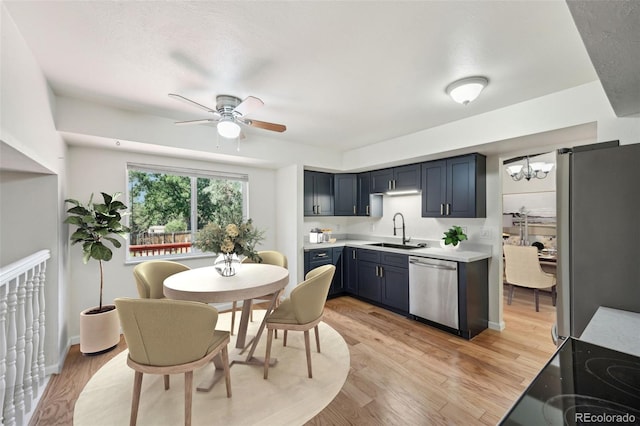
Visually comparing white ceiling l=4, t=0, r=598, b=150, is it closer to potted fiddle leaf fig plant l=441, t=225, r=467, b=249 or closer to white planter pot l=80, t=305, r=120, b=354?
potted fiddle leaf fig plant l=441, t=225, r=467, b=249

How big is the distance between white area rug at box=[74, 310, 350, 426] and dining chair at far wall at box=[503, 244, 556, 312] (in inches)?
120

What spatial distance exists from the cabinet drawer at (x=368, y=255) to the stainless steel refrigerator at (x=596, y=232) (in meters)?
2.58

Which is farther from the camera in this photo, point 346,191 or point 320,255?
point 346,191

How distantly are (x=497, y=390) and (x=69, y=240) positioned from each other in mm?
4247

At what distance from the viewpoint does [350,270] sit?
14.6ft

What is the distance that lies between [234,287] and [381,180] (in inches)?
121

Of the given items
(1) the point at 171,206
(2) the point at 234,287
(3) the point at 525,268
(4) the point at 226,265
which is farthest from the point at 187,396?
(3) the point at 525,268

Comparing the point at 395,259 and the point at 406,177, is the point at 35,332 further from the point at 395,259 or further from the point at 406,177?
the point at 406,177

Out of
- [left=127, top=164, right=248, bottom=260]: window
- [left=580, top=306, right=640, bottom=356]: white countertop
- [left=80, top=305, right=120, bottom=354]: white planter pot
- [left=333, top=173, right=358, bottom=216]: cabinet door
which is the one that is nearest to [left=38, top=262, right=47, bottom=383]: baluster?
[left=80, top=305, right=120, bottom=354]: white planter pot

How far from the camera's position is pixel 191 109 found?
2.79 metres

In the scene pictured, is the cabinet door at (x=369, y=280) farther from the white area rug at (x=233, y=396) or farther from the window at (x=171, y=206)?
the window at (x=171, y=206)

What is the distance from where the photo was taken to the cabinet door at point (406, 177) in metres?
3.89

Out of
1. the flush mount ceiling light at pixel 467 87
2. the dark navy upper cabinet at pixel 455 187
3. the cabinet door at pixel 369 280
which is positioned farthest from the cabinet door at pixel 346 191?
the flush mount ceiling light at pixel 467 87
